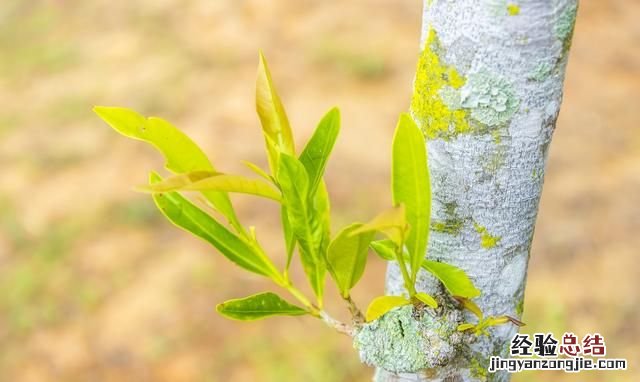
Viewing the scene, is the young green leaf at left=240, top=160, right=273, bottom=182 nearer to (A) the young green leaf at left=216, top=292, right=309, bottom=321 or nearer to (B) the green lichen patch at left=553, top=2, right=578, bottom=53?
(A) the young green leaf at left=216, top=292, right=309, bottom=321

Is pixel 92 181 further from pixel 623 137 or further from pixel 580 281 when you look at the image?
pixel 623 137

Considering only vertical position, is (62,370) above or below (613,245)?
below

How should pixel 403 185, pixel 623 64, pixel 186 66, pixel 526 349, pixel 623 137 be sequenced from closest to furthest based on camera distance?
pixel 403 185
pixel 526 349
pixel 623 137
pixel 623 64
pixel 186 66

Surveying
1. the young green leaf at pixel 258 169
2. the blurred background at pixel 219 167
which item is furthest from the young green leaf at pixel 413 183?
the blurred background at pixel 219 167

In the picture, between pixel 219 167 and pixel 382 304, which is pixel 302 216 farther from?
pixel 219 167

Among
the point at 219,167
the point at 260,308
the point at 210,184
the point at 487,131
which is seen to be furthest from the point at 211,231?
the point at 219,167

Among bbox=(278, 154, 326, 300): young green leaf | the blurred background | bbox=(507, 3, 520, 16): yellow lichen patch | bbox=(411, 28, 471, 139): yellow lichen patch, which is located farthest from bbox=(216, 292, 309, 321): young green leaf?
the blurred background

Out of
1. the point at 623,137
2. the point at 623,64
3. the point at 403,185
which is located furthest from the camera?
the point at 623,64

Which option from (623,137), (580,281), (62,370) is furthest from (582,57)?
(62,370)
